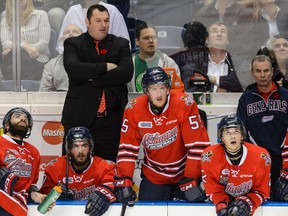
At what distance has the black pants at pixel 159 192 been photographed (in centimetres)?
590

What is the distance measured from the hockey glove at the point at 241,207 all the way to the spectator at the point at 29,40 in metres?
2.12

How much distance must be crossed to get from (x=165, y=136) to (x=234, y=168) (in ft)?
1.69

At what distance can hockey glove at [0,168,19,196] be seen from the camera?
5.61m

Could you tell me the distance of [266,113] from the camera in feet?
20.7

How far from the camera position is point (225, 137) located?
5.59 meters

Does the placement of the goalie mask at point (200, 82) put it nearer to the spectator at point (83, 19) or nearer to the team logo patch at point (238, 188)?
the spectator at point (83, 19)

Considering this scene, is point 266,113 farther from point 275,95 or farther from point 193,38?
point 193,38

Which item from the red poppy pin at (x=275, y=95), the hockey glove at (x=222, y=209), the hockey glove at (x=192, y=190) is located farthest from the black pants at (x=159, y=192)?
the red poppy pin at (x=275, y=95)

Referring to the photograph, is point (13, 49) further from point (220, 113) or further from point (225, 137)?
point (225, 137)

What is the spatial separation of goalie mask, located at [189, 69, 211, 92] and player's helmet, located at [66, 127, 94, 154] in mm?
1180

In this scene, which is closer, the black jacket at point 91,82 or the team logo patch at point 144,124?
the team logo patch at point 144,124

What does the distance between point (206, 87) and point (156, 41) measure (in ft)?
1.57

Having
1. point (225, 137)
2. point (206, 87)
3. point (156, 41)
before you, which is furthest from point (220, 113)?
point (225, 137)

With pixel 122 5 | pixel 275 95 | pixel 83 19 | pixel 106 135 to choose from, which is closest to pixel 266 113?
pixel 275 95
